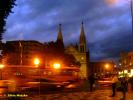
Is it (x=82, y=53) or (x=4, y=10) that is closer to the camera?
(x=4, y=10)

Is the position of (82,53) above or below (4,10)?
above

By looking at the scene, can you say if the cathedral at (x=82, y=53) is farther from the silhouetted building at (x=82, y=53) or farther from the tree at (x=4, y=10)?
the tree at (x=4, y=10)

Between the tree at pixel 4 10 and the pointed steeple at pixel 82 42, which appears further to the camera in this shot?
the pointed steeple at pixel 82 42

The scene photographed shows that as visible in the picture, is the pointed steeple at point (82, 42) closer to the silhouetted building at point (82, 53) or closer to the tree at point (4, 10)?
the silhouetted building at point (82, 53)

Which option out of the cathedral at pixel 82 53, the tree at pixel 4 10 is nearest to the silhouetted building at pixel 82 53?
the cathedral at pixel 82 53

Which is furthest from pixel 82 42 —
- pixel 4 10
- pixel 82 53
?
pixel 4 10

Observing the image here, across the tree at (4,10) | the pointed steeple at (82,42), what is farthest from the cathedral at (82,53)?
the tree at (4,10)

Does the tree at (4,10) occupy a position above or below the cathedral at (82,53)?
below

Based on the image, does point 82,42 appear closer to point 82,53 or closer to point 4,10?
point 82,53

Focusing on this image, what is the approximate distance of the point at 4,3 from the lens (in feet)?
82.5

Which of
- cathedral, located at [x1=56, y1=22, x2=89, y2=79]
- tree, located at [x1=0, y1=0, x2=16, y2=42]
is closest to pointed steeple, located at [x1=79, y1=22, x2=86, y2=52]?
cathedral, located at [x1=56, y1=22, x2=89, y2=79]

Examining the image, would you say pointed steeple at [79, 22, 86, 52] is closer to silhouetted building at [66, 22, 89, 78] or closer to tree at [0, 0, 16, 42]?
silhouetted building at [66, 22, 89, 78]

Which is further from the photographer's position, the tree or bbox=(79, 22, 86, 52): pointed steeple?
bbox=(79, 22, 86, 52): pointed steeple

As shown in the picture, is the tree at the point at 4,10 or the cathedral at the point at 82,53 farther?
the cathedral at the point at 82,53
